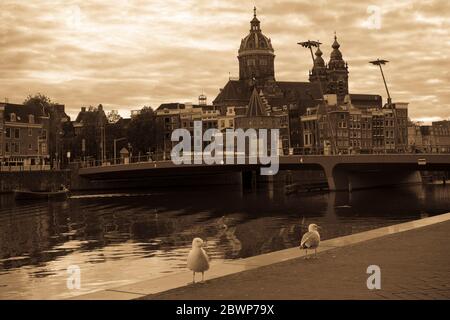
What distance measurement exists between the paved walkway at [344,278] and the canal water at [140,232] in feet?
24.6

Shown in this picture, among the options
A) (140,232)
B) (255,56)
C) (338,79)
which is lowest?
(140,232)

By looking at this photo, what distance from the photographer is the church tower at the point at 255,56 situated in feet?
601

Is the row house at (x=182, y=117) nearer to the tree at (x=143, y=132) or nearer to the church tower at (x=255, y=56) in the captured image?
the tree at (x=143, y=132)

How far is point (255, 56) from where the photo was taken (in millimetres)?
184500

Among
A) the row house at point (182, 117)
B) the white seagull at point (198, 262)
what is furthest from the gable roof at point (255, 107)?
the white seagull at point (198, 262)

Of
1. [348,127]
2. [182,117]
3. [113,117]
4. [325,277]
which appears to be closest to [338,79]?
[348,127]

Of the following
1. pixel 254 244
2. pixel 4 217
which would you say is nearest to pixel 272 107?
pixel 4 217

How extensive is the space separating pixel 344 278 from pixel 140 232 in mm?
28692

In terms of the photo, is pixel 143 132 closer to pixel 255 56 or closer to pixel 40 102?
pixel 40 102

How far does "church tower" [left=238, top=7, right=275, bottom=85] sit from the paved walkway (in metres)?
166

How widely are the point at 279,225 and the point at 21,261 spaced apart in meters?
19.9

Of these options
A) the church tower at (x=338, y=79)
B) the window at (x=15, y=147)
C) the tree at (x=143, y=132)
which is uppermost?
the church tower at (x=338, y=79)
